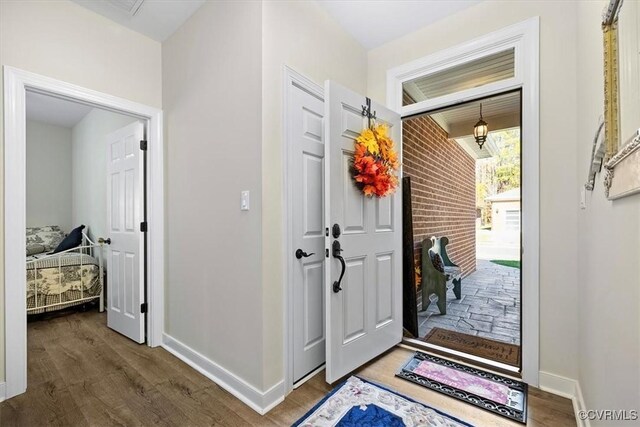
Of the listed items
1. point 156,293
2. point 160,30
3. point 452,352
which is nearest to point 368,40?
point 160,30

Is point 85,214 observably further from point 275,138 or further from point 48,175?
point 275,138

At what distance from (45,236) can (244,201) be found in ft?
15.5

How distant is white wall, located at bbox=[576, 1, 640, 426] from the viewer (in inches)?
30.6

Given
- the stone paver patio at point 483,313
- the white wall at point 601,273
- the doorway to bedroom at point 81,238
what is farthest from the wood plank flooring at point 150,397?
the stone paver patio at point 483,313

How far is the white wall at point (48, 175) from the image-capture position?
15.6 ft

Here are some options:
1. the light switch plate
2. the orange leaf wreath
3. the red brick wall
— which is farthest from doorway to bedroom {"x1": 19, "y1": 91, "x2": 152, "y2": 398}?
the red brick wall

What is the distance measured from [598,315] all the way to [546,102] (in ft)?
4.59

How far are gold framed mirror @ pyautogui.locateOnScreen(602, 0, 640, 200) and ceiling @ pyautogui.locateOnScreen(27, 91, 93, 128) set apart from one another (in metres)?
5.28

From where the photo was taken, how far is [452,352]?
2377 millimetres

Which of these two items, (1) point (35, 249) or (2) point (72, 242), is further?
(1) point (35, 249)

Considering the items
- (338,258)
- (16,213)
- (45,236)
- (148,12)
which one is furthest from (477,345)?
(45,236)

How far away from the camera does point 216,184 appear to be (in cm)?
206

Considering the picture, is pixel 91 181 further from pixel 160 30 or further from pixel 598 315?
pixel 598 315

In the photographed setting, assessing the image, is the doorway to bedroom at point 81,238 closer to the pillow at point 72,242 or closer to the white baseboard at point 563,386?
the pillow at point 72,242
